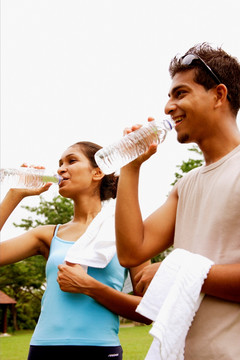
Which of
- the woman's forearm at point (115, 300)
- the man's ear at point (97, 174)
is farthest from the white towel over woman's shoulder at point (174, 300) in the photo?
the man's ear at point (97, 174)

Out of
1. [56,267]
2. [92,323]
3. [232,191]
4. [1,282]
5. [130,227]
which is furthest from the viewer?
[1,282]

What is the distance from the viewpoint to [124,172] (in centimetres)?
217

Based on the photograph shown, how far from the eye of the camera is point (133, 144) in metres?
2.35

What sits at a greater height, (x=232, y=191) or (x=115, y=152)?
(x=115, y=152)

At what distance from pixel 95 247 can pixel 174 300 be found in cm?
137

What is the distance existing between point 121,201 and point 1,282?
40.6 meters

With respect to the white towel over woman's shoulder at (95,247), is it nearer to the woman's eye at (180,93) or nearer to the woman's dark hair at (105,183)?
the woman's dark hair at (105,183)

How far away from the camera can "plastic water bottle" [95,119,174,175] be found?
2.32 m

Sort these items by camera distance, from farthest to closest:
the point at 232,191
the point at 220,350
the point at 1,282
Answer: the point at 1,282
the point at 232,191
the point at 220,350

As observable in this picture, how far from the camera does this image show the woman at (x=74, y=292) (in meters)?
2.83

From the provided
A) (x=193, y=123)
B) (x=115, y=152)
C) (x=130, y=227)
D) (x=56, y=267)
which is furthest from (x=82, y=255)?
(x=193, y=123)

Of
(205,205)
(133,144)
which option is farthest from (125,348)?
(205,205)

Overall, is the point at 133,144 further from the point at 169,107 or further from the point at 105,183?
the point at 105,183

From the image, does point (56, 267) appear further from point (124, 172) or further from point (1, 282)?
point (1, 282)
